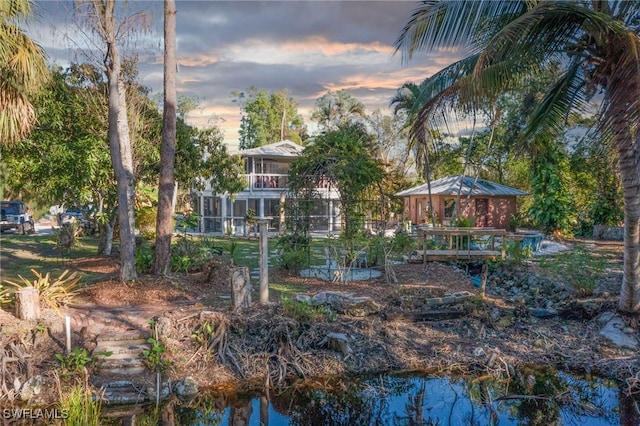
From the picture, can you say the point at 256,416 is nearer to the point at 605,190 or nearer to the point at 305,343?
the point at 305,343

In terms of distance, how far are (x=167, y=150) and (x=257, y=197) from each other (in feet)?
51.9

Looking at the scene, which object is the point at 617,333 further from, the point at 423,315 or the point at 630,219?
the point at 423,315

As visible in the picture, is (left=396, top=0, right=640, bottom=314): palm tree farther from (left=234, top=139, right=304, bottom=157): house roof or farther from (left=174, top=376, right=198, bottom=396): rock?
(left=234, top=139, right=304, bottom=157): house roof

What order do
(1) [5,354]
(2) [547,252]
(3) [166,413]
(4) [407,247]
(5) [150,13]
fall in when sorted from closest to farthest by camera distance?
(3) [166,413], (1) [5,354], (5) [150,13], (4) [407,247], (2) [547,252]

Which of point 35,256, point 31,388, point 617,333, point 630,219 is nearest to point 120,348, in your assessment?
→ point 31,388

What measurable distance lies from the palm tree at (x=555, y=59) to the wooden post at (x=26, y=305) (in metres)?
6.24

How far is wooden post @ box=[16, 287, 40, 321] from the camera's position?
7195 mm

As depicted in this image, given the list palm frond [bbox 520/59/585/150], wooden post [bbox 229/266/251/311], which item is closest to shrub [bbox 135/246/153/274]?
wooden post [bbox 229/266/251/311]

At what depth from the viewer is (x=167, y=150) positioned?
10633 mm

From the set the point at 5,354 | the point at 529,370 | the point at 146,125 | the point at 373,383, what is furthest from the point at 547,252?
the point at 5,354

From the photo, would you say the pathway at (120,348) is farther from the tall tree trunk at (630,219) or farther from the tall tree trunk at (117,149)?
the tall tree trunk at (630,219)

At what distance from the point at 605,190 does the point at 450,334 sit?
18690mm

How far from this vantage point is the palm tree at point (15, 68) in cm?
736

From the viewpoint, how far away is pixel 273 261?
1437cm
